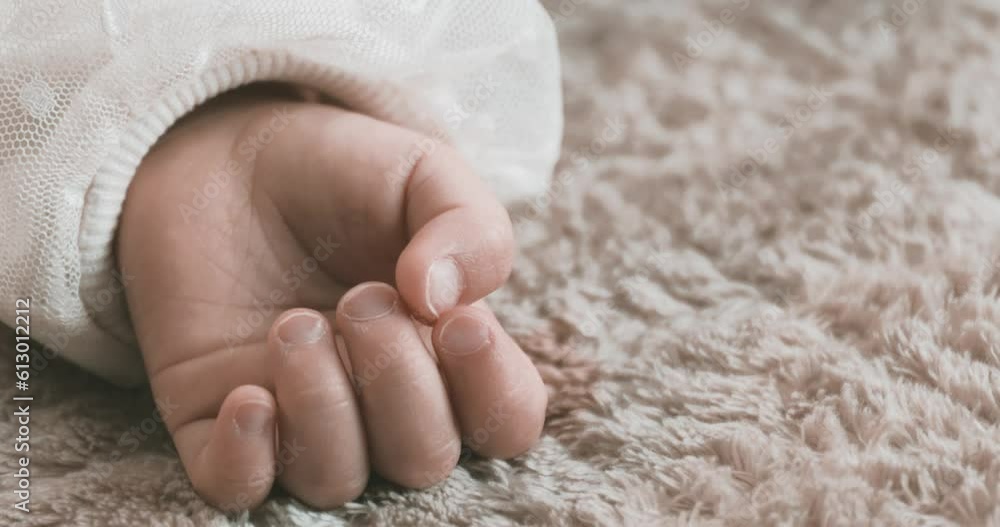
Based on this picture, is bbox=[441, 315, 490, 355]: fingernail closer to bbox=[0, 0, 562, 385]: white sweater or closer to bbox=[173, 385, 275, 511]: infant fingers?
bbox=[173, 385, 275, 511]: infant fingers

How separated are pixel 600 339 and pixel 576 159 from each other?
0.22 metres

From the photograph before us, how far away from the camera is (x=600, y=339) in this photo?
578 mm

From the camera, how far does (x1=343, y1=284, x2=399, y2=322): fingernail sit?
44cm

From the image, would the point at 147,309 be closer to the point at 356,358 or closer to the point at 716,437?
the point at 356,358

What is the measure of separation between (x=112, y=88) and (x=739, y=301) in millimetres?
362

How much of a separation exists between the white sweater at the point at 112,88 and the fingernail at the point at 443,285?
0.58 ft

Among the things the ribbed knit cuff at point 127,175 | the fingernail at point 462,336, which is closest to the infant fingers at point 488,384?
the fingernail at point 462,336

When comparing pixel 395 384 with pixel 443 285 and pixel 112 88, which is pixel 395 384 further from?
pixel 112 88

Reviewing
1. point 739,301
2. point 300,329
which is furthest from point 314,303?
point 739,301

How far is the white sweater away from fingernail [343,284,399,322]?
165 mm

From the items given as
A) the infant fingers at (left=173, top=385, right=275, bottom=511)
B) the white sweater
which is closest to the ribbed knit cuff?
the white sweater

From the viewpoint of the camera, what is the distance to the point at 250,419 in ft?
1.40

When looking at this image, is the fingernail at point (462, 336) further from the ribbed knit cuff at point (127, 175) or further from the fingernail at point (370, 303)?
the ribbed knit cuff at point (127, 175)

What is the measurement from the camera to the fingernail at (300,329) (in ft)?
1.42
